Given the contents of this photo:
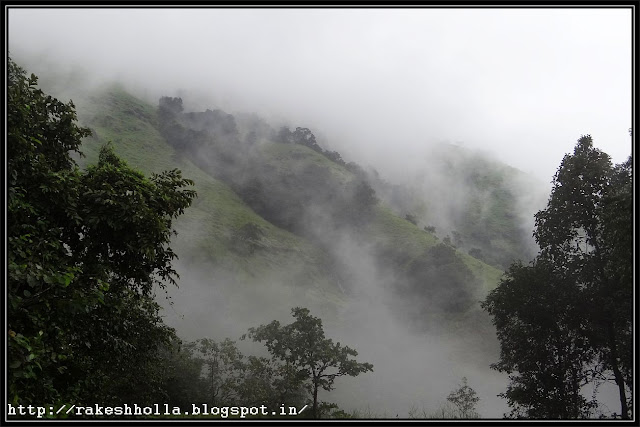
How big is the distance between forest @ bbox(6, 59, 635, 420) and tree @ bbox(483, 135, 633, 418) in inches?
2.9

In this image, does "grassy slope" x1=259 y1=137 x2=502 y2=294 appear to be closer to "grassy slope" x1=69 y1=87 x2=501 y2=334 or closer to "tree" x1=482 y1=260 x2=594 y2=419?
"grassy slope" x1=69 y1=87 x2=501 y2=334

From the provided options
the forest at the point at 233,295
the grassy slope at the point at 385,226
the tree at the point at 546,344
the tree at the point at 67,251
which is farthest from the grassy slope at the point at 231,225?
the tree at the point at 67,251

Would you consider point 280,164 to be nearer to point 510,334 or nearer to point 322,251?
point 322,251

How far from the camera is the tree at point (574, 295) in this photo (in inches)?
596

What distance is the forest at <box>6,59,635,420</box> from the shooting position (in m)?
8.37

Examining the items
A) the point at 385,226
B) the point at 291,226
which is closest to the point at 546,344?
the point at 385,226

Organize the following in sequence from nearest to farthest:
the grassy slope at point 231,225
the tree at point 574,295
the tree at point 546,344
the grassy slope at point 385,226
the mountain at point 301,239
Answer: the tree at point 574,295, the tree at point 546,344, the mountain at point 301,239, the grassy slope at point 231,225, the grassy slope at point 385,226

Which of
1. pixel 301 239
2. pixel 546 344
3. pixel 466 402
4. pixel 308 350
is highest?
pixel 301 239

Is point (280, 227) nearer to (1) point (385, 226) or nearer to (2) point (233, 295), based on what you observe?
(1) point (385, 226)

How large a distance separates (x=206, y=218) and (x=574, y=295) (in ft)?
237

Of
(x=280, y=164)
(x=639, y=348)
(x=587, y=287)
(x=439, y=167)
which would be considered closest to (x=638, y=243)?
(x=639, y=348)

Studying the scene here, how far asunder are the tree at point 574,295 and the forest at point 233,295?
7 centimetres

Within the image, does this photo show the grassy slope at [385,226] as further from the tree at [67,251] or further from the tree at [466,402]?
the tree at [67,251]

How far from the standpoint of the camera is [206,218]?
80688 mm
